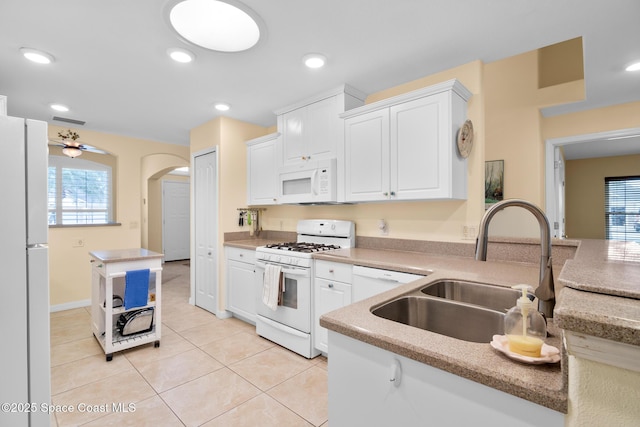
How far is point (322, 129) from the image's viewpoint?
9.89 feet

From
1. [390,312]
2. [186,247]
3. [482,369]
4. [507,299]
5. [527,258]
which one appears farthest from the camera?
[186,247]

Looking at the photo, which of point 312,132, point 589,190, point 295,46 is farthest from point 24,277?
point 589,190

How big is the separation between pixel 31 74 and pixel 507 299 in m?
3.98

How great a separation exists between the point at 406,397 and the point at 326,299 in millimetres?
1695

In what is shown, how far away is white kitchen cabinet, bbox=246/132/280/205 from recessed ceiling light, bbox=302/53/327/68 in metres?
1.13

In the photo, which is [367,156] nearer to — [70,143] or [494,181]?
[494,181]

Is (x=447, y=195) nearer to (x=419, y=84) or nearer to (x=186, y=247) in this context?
(x=419, y=84)

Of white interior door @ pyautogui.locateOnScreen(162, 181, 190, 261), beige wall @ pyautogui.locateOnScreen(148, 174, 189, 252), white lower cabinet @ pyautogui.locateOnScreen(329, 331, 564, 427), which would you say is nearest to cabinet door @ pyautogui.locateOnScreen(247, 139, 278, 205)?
white lower cabinet @ pyautogui.locateOnScreen(329, 331, 564, 427)

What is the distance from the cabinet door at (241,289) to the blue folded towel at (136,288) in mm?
1005

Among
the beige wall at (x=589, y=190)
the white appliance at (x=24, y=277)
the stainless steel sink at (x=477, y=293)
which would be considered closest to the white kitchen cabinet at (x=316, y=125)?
the stainless steel sink at (x=477, y=293)

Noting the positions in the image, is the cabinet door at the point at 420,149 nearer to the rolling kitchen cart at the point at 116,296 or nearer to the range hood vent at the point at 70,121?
the rolling kitchen cart at the point at 116,296

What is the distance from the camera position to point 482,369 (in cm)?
73

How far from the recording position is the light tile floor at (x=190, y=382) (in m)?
1.90

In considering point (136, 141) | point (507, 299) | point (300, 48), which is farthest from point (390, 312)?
point (136, 141)
